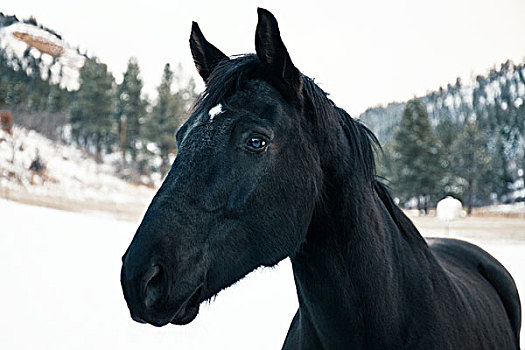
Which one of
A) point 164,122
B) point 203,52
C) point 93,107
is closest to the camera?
point 203,52

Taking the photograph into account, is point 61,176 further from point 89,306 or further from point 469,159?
point 469,159

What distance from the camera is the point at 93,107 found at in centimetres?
3294

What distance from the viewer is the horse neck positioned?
1.56 m

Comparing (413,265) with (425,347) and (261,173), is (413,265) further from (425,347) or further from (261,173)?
(261,173)

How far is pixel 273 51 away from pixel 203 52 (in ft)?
1.51

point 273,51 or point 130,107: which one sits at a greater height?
point 130,107

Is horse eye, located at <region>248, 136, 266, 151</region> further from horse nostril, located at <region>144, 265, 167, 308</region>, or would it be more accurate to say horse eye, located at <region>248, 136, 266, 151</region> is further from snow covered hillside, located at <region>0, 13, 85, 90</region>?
snow covered hillside, located at <region>0, 13, 85, 90</region>

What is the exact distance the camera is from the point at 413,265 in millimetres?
1796

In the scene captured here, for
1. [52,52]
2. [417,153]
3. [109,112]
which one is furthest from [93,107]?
[417,153]

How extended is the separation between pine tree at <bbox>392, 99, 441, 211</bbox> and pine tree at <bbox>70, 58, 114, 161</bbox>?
899 inches

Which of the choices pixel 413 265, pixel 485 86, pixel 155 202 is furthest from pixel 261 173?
pixel 485 86

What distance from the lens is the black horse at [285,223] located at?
125 cm

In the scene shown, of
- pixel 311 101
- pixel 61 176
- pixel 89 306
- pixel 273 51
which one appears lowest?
pixel 89 306

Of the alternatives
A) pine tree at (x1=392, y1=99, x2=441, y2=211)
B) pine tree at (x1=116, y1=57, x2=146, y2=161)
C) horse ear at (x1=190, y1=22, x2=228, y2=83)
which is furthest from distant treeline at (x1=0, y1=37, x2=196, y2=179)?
horse ear at (x1=190, y1=22, x2=228, y2=83)
